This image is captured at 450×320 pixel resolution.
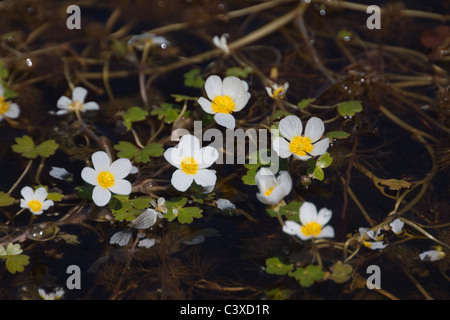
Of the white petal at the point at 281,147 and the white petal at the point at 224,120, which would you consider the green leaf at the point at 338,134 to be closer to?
the white petal at the point at 281,147

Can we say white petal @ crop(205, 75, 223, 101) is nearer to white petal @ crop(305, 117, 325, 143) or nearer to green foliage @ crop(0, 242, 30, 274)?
white petal @ crop(305, 117, 325, 143)

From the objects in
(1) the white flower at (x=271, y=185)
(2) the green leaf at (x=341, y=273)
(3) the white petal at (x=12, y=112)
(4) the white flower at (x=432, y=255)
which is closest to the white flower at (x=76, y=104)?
(3) the white petal at (x=12, y=112)

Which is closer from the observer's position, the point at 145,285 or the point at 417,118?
the point at 145,285

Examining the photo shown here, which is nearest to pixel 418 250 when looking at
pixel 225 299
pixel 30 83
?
pixel 225 299

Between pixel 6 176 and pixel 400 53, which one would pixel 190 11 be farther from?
pixel 6 176
